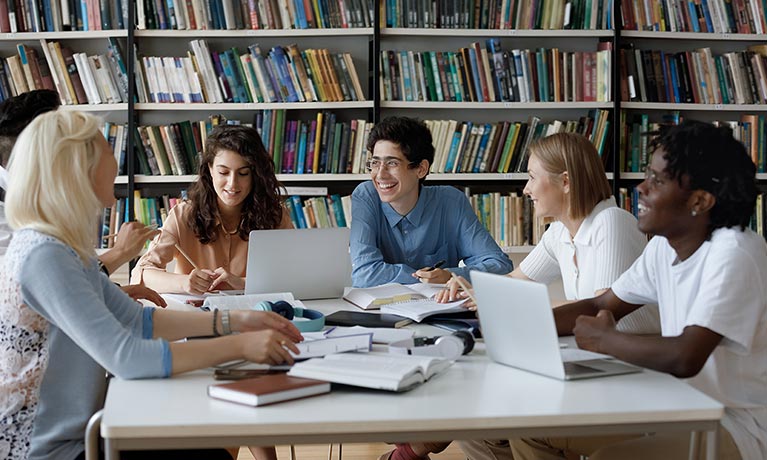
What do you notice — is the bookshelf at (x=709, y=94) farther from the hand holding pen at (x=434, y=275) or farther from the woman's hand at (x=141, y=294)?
the woman's hand at (x=141, y=294)

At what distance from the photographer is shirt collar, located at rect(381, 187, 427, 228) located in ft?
10.2

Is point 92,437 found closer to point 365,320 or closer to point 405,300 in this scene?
point 365,320

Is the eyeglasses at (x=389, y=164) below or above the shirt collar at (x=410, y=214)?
above

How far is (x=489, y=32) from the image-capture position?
13.2 feet

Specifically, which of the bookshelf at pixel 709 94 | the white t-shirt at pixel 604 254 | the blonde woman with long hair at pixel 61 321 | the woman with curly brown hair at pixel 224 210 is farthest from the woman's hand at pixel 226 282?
the bookshelf at pixel 709 94

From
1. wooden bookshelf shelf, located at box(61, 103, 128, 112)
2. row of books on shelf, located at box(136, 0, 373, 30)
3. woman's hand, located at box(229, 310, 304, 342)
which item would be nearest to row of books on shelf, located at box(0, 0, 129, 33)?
row of books on shelf, located at box(136, 0, 373, 30)

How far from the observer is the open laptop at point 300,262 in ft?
7.98

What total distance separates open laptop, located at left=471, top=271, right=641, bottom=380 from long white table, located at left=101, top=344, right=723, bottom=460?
0.17ft

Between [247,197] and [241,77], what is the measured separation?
1.22m

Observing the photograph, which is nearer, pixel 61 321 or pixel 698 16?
pixel 61 321

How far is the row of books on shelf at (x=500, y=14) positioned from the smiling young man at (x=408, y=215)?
103 cm

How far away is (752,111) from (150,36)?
9.42 ft

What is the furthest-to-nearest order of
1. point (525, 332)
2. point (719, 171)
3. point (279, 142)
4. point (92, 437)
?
point (279, 142), point (719, 171), point (525, 332), point (92, 437)

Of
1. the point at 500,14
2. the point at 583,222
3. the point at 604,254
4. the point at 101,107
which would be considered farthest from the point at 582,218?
the point at 101,107
